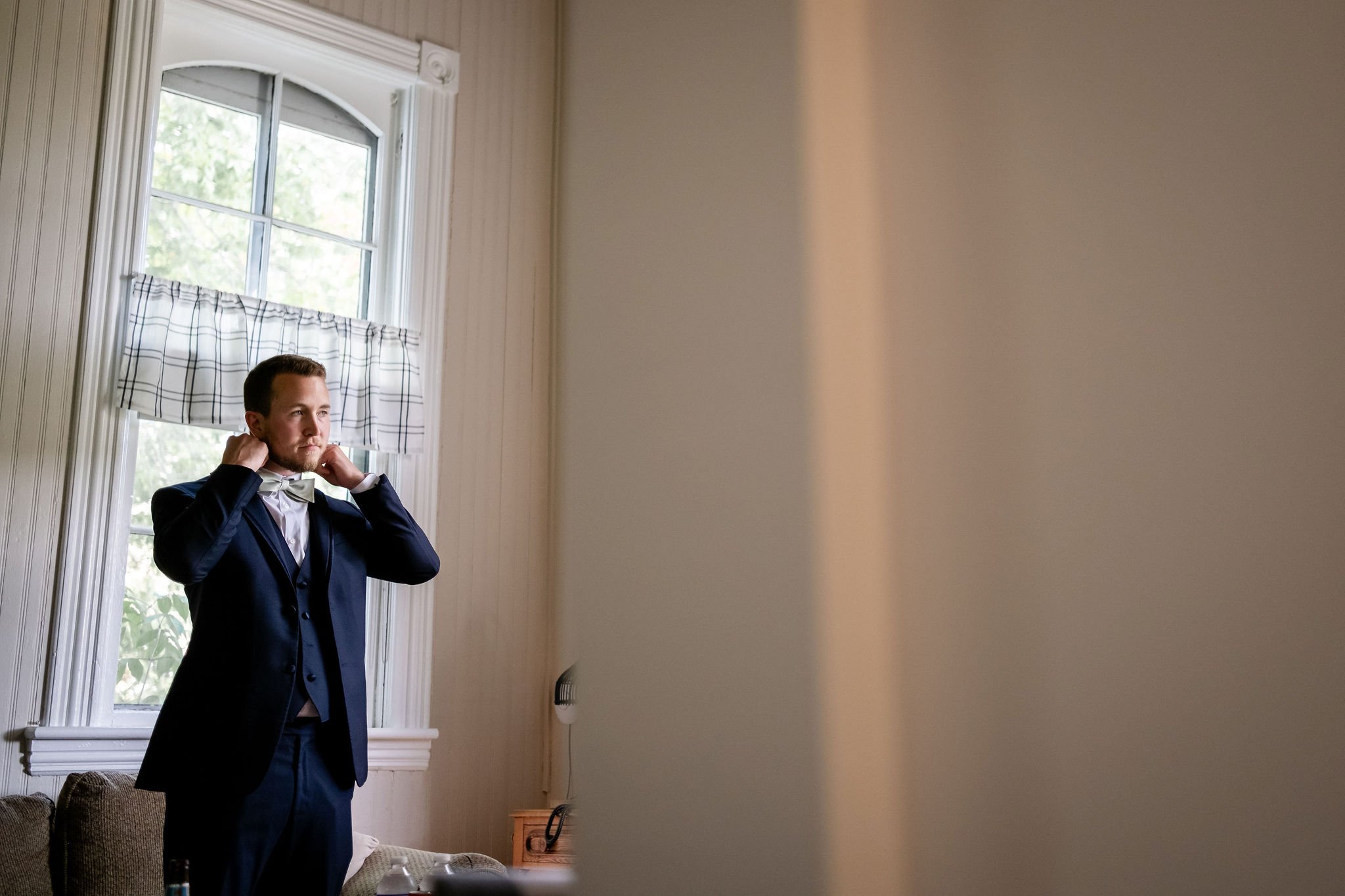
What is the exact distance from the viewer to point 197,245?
3254mm

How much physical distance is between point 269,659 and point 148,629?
1.01 meters

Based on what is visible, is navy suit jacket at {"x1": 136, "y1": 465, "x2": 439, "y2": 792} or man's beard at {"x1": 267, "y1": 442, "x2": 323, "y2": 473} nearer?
navy suit jacket at {"x1": 136, "y1": 465, "x2": 439, "y2": 792}

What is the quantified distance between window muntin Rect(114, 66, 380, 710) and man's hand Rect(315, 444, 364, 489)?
27.3 inches

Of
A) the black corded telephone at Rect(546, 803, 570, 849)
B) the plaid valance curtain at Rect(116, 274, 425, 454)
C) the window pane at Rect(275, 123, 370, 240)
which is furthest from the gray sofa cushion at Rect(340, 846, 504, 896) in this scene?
the window pane at Rect(275, 123, 370, 240)

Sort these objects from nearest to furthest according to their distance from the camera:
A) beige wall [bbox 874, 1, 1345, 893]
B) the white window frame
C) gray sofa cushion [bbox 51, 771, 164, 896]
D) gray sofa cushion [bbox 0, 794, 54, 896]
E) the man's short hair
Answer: beige wall [bbox 874, 1, 1345, 893] → gray sofa cushion [bbox 0, 794, 54, 896] → gray sofa cushion [bbox 51, 771, 164, 896] → the man's short hair → the white window frame

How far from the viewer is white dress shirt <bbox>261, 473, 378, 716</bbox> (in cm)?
245

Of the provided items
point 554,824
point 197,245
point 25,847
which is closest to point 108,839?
point 25,847

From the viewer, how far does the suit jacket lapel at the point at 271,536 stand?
2.34 metres

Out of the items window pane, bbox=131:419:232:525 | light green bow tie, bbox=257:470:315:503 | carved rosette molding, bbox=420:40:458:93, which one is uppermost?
carved rosette molding, bbox=420:40:458:93

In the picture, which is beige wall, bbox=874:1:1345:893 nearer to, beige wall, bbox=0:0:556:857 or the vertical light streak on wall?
the vertical light streak on wall

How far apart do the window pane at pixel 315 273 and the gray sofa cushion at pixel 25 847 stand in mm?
1613

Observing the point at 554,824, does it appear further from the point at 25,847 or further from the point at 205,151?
the point at 205,151

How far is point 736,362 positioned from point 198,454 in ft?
10.2

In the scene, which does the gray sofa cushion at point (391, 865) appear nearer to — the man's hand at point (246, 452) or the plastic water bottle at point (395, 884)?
the plastic water bottle at point (395, 884)
